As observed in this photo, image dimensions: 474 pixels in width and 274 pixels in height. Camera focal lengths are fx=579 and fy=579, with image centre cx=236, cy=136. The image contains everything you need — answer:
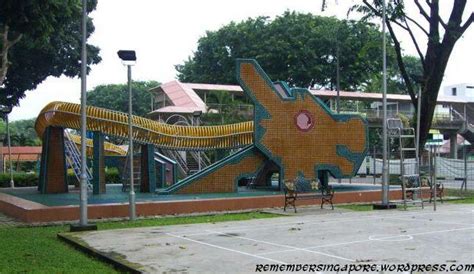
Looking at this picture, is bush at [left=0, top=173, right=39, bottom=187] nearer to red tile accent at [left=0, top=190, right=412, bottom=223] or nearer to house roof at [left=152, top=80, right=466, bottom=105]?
red tile accent at [left=0, top=190, right=412, bottom=223]

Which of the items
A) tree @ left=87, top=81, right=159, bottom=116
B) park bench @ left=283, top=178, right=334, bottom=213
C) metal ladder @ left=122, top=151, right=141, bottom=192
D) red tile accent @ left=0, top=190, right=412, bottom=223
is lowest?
red tile accent @ left=0, top=190, right=412, bottom=223

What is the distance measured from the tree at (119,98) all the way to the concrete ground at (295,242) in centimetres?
5912

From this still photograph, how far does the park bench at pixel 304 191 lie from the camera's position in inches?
770

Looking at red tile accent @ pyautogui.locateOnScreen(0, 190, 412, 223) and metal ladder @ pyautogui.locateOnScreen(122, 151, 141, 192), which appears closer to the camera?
red tile accent @ pyautogui.locateOnScreen(0, 190, 412, 223)

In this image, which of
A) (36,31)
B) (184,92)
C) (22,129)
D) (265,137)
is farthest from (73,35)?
(22,129)

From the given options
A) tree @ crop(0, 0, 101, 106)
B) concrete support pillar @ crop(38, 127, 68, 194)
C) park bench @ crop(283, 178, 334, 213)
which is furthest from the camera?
tree @ crop(0, 0, 101, 106)

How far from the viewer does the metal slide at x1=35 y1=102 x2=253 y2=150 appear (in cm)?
2273

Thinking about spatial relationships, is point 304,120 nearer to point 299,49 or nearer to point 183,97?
point 183,97

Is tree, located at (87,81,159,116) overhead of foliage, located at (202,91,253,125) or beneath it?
overhead

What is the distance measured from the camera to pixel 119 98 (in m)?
75.2

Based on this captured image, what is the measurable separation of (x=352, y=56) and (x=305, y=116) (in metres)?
33.2

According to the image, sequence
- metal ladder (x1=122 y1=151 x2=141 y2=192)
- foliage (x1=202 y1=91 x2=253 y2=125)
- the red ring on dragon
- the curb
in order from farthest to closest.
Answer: foliage (x1=202 y1=91 x2=253 y2=125), metal ladder (x1=122 y1=151 x2=141 y2=192), the red ring on dragon, the curb

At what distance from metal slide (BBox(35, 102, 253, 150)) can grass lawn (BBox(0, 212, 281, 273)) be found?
6985mm

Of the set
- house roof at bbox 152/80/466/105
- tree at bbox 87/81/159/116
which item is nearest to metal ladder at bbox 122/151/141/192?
house roof at bbox 152/80/466/105
